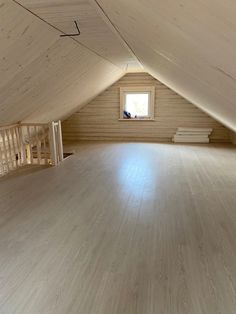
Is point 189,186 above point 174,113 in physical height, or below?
below

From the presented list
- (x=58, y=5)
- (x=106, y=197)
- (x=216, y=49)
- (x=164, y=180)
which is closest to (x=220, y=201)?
(x=164, y=180)

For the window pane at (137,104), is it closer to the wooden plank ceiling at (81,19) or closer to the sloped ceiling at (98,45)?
the sloped ceiling at (98,45)

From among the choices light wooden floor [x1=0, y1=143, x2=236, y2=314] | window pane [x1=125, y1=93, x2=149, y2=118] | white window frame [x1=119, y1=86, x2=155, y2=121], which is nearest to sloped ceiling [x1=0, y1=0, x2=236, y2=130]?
light wooden floor [x1=0, y1=143, x2=236, y2=314]

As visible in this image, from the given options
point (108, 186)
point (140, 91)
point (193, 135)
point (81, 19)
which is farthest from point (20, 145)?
point (193, 135)

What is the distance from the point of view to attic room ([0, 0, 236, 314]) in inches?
A: 65.2

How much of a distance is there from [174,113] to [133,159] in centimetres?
291

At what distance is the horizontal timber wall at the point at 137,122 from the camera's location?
7.74 metres

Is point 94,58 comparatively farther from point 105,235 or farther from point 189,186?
point 105,235

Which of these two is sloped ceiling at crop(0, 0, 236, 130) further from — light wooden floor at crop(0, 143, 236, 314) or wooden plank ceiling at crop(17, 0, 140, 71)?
light wooden floor at crop(0, 143, 236, 314)

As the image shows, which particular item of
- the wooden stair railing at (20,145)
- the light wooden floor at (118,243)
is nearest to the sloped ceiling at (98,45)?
the wooden stair railing at (20,145)

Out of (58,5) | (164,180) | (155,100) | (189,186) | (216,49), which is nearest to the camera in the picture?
(216,49)

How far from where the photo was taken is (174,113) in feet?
25.7

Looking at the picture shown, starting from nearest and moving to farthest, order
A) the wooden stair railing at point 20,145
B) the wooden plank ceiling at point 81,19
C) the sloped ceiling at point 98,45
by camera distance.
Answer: the sloped ceiling at point 98,45
the wooden plank ceiling at point 81,19
the wooden stair railing at point 20,145

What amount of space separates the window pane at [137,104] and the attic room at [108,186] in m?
2.57
